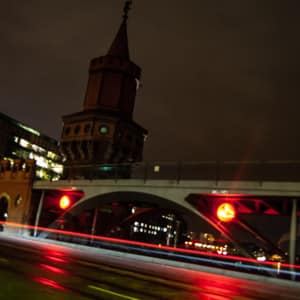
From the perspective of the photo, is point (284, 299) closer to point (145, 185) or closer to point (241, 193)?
point (241, 193)

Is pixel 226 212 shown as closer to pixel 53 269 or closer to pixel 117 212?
pixel 53 269

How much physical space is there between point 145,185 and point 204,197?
16.7 feet

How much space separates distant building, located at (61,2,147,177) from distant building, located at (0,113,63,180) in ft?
135

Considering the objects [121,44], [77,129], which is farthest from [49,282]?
[121,44]

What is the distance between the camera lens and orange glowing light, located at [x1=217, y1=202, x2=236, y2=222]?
27031 millimetres

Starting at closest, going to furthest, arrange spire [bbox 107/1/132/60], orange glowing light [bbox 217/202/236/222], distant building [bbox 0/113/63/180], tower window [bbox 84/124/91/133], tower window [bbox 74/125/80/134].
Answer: orange glowing light [bbox 217/202/236/222] → tower window [bbox 84/124/91/133] → tower window [bbox 74/125/80/134] → spire [bbox 107/1/132/60] → distant building [bbox 0/113/63/180]

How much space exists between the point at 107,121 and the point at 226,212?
108ft

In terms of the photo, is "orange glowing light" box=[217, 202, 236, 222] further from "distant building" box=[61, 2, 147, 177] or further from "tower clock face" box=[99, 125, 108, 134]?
"tower clock face" box=[99, 125, 108, 134]

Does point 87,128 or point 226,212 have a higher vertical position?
point 87,128

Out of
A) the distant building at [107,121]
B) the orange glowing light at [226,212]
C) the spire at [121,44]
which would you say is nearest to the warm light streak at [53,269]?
the orange glowing light at [226,212]

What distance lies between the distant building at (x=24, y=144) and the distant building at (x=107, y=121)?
135ft

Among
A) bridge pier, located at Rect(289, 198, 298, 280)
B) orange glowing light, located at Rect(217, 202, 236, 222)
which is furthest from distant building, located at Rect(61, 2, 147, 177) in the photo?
bridge pier, located at Rect(289, 198, 298, 280)

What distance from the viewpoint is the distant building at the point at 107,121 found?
56.6 m

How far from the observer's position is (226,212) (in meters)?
27.2
